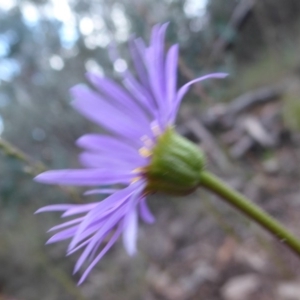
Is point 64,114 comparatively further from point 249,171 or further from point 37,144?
point 249,171

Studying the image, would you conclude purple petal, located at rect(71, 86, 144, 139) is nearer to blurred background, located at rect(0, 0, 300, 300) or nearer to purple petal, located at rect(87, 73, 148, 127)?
purple petal, located at rect(87, 73, 148, 127)

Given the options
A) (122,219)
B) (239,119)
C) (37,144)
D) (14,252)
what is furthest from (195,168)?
(239,119)

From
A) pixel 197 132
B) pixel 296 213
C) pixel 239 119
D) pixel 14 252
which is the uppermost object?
pixel 14 252

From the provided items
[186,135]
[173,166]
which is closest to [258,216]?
[173,166]

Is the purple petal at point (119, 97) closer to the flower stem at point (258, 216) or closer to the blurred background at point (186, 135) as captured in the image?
the flower stem at point (258, 216)

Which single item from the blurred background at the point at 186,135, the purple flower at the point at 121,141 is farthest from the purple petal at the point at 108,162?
the blurred background at the point at 186,135

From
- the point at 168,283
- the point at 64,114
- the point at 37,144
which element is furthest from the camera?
the point at 64,114

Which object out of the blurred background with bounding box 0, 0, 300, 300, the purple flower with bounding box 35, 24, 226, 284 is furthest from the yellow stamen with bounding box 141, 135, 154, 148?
the blurred background with bounding box 0, 0, 300, 300

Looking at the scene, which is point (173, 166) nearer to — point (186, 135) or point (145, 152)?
point (145, 152)
